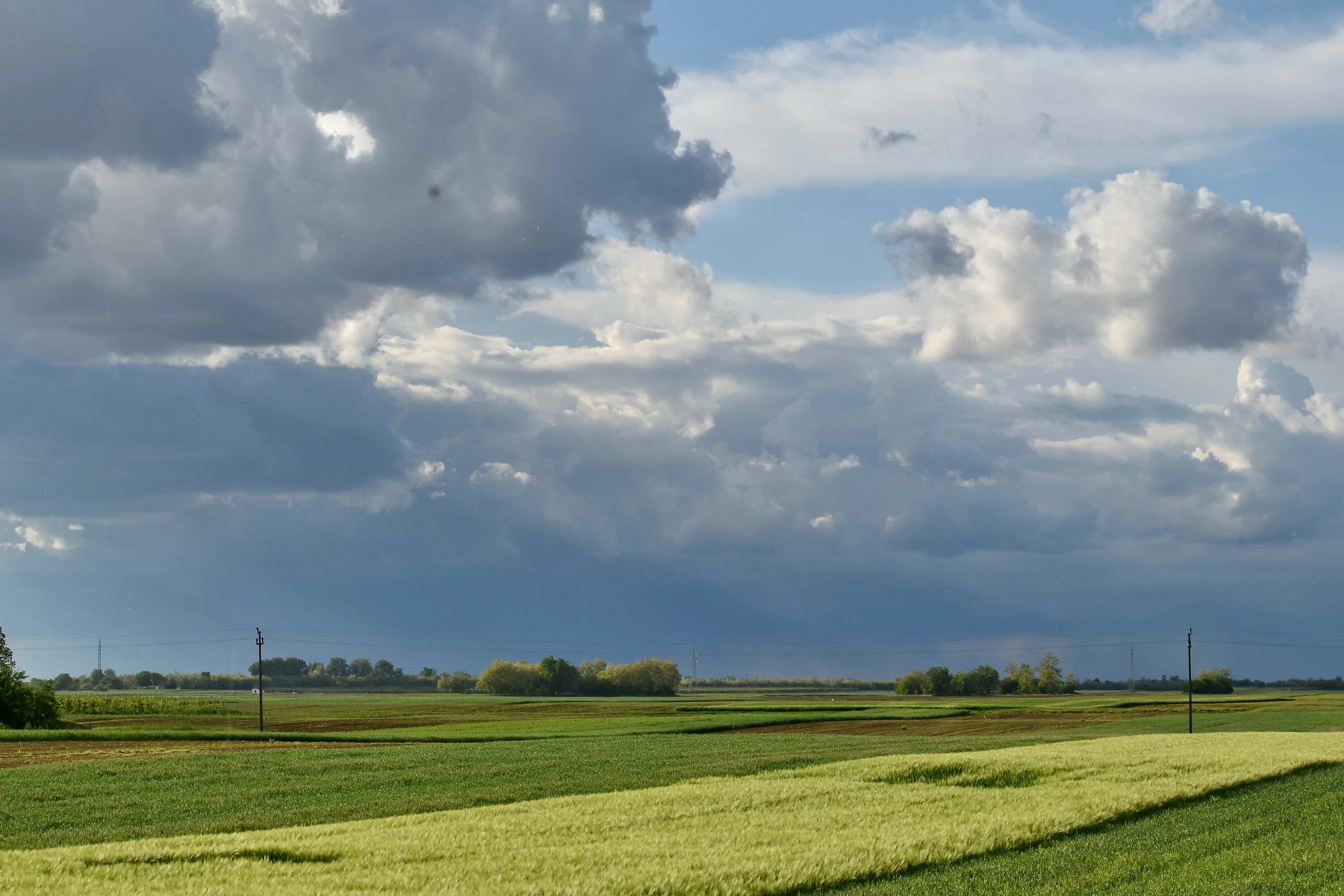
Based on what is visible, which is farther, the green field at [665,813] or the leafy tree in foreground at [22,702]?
the leafy tree in foreground at [22,702]

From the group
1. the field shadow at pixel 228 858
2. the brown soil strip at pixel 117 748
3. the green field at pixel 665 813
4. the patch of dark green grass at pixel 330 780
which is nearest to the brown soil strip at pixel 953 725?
the green field at pixel 665 813

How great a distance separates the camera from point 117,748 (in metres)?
57.4

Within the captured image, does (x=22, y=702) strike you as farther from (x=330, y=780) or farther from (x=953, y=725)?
(x=953, y=725)

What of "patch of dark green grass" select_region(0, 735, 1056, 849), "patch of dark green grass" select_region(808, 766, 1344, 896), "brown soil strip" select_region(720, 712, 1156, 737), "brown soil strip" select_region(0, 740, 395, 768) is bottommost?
"brown soil strip" select_region(720, 712, 1156, 737)

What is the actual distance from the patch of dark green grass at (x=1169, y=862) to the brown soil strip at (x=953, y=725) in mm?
51738

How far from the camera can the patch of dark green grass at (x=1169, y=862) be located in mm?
16812

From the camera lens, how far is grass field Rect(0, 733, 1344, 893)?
50.1 feet

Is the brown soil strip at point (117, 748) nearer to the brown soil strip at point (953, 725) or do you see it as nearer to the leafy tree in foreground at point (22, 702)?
the leafy tree in foreground at point (22, 702)

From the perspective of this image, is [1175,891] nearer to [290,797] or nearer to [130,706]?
[290,797]

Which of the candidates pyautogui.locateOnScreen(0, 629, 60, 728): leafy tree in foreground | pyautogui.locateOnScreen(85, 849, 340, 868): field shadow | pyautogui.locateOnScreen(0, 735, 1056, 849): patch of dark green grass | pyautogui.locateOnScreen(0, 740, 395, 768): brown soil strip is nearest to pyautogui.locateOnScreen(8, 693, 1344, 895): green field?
pyautogui.locateOnScreen(85, 849, 340, 868): field shadow

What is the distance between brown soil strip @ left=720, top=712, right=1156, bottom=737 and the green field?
45.2ft

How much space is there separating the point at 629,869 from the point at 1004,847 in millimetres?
7946

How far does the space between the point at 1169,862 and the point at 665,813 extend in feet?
32.1

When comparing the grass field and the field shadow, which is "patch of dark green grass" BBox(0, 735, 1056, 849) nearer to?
the grass field
